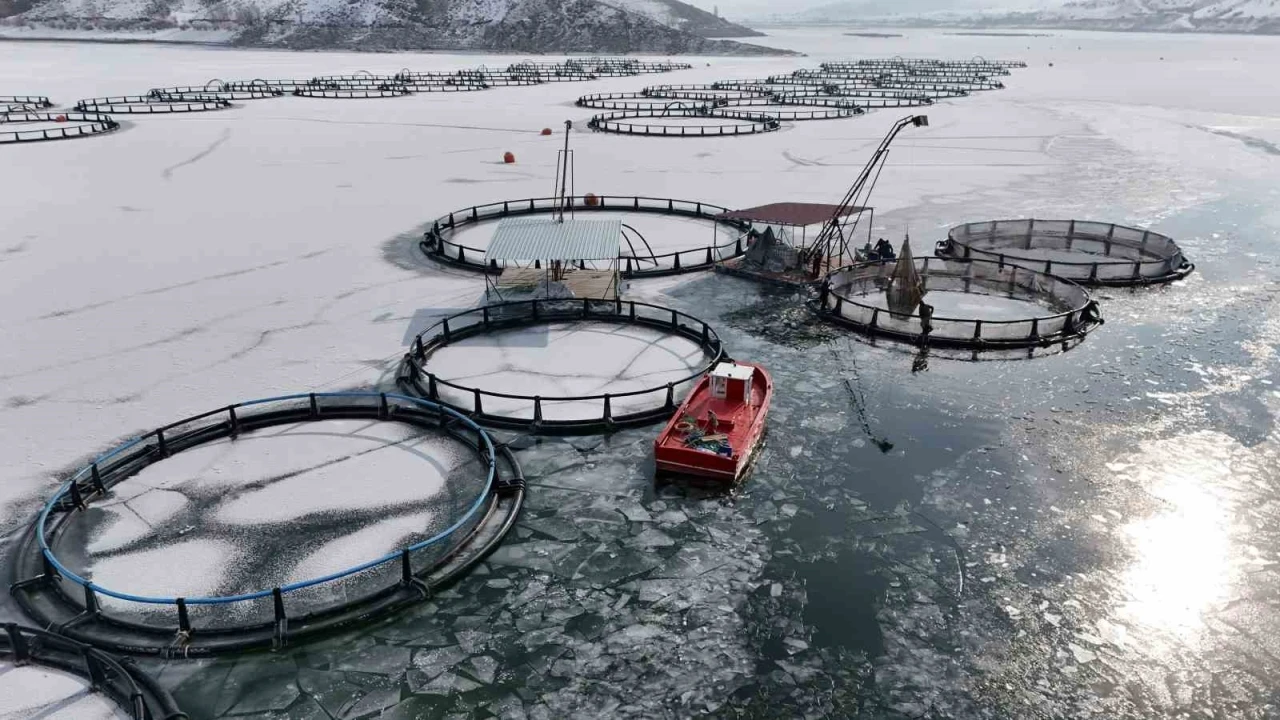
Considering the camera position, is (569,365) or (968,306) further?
(968,306)

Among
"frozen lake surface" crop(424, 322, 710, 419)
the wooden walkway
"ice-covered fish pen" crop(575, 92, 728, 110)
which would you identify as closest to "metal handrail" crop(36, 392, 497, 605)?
"frozen lake surface" crop(424, 322, 710, 419)

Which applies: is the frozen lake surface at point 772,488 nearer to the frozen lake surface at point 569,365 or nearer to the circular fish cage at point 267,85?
the frozen lake surface at point 569,365

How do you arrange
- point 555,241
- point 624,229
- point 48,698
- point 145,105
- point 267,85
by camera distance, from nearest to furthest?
point 48,698 → point 555,241 → point 624,229 → point 145,105 → point 267,85

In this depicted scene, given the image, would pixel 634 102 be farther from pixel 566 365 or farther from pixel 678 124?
pixel 566 365

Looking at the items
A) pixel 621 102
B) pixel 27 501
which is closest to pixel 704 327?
pixel 27 501

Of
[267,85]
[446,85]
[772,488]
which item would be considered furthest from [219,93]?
[772,488]
